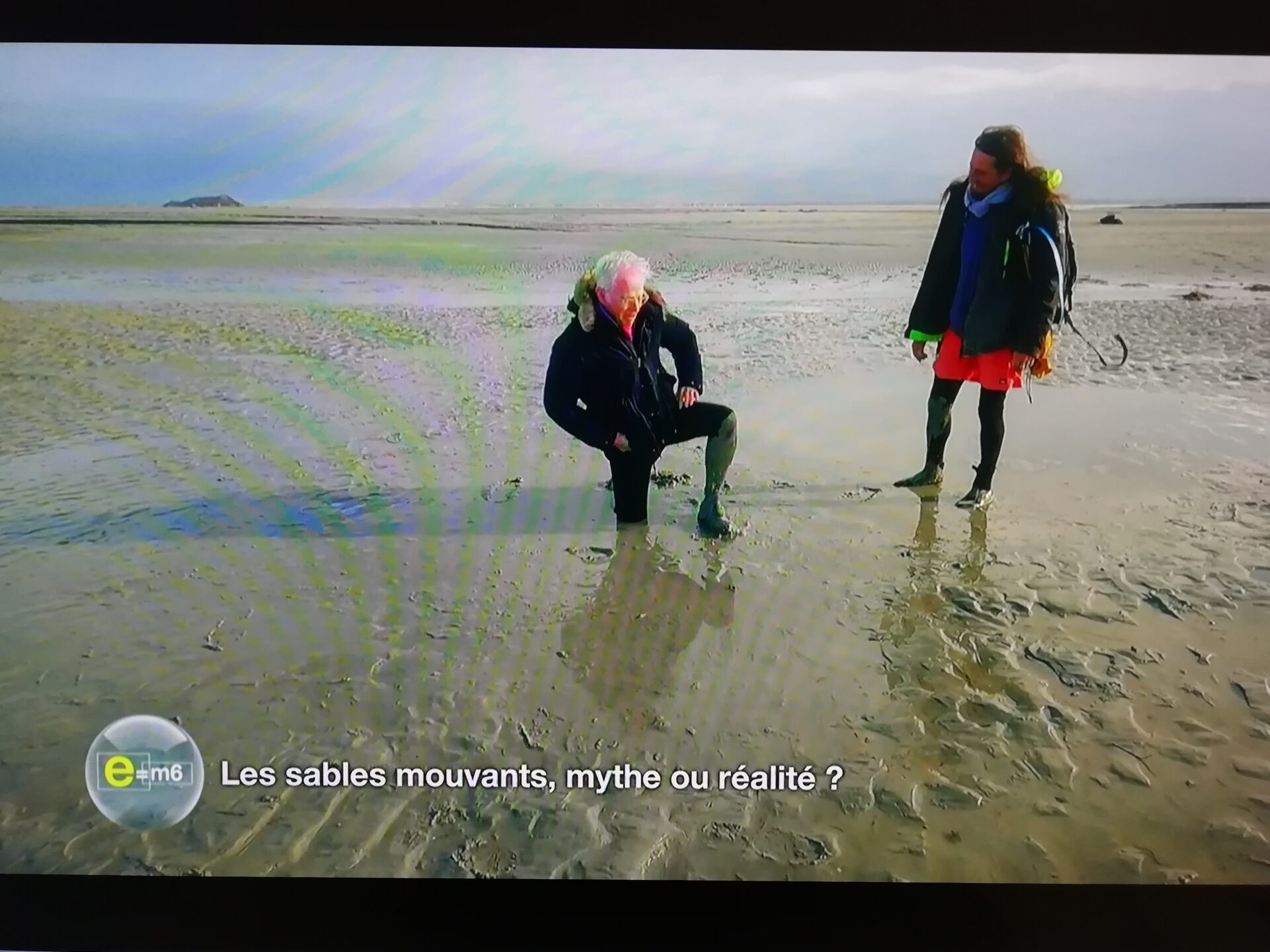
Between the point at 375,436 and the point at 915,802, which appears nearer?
the point at 915,802

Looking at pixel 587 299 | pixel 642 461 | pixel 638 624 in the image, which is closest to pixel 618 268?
pixel 587 299

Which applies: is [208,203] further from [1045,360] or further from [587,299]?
[1045,360]

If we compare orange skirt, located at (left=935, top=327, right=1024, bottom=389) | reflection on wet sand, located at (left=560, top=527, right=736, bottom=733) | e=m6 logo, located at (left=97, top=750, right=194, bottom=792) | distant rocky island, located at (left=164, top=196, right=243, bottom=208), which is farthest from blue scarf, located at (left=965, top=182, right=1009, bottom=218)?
e=m6 logo, located at (left=97, top=750, right=194, bottom=792)

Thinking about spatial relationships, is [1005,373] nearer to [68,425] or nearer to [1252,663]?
[1252,663]

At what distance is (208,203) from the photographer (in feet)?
4.21

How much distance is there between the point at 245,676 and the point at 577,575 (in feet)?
2.04

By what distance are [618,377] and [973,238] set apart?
679 mm

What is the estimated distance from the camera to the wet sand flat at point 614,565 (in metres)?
1.22

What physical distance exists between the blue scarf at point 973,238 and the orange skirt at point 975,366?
0.07m

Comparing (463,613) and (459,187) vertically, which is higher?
(459,187)

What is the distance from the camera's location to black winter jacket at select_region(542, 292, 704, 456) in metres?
1.30

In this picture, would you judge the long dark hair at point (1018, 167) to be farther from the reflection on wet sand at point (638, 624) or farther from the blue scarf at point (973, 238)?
the reflection on wet sand at point (638, 624)

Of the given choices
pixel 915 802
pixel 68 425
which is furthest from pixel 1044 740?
pixel 68 425

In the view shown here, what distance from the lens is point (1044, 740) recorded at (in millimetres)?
1205
